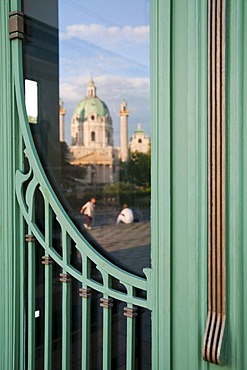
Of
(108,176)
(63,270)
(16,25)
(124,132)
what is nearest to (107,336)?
(63,270)

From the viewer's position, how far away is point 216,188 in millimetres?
829

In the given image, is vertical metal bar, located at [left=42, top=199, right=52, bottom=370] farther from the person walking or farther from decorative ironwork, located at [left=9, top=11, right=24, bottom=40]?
decorative ironwork, located at [left=9, top=11, right=24, bottom=40]

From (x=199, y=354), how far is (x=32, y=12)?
1.17 meters

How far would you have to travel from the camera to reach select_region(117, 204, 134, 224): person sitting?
1077 millimetres

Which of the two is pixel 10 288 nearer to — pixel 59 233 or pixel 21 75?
pixel 59 233

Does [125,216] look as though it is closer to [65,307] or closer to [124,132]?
[124,132]

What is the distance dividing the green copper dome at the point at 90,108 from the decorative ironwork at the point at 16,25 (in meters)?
0.32

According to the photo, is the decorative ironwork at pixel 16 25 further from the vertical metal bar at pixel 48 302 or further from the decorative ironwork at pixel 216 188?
the decorative ironwork at pixel 216 188

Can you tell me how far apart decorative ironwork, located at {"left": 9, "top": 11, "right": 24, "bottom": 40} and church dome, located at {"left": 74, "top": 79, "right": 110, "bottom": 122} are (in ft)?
1.02

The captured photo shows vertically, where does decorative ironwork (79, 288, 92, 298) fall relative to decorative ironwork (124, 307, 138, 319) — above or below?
above

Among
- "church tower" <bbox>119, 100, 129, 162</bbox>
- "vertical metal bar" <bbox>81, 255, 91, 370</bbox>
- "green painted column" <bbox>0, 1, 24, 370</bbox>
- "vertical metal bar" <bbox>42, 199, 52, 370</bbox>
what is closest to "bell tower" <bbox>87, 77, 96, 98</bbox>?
"church tower" <bbox>119, 100, 129, 162</bbox>

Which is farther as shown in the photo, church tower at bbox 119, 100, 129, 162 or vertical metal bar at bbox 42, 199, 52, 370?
vertical metal bar at bbox 42, 199, 52, 370

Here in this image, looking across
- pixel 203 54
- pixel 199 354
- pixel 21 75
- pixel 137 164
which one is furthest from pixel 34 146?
pixel 199 354

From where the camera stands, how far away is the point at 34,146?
127 cm
